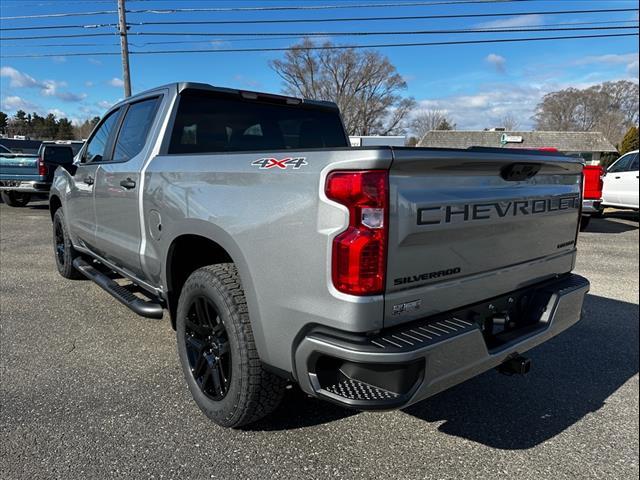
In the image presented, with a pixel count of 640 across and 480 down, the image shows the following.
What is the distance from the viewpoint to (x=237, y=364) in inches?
96.3

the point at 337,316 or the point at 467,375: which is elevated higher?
the point at 337,316

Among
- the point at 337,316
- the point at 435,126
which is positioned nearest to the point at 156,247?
the point at 337,316

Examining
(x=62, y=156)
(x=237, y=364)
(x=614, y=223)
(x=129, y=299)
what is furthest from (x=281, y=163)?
(x=614, y=223)

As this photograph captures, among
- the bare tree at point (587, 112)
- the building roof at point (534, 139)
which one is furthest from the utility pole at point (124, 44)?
the bare tree at point (587, 112)

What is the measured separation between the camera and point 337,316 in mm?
1949

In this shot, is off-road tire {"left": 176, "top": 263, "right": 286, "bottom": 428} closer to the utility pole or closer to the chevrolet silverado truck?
the chevrolet silverado truck

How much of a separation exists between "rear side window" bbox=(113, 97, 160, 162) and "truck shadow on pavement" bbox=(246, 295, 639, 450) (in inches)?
86.5

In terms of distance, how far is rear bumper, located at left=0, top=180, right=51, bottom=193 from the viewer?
40.1 ft

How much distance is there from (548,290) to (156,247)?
8.12ft

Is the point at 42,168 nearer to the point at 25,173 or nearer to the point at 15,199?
the point at 25,173

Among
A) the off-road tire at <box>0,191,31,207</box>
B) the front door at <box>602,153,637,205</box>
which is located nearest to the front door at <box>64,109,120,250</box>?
the off-road tire at <box>0,191,31,207</box>

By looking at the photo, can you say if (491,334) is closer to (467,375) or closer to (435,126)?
(467,375)

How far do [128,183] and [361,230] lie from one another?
2.30 m

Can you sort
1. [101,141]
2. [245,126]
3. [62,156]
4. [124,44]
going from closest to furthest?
1. [245,126]
2. [101,141]
3. [62,156]
4. [124,44]
